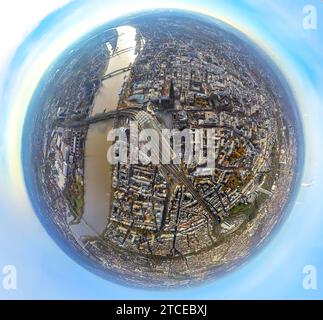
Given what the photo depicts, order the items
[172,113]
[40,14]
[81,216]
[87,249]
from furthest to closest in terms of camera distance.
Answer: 1. [40,14]
2. [87,249]
3. [81,216]
4. [172,113]

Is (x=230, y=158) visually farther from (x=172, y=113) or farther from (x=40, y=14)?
(x=40, y=14)

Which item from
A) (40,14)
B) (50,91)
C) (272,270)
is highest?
(40,14)

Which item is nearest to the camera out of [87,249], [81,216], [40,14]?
[81,216]

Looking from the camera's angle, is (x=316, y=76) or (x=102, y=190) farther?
(x=316, y=76)

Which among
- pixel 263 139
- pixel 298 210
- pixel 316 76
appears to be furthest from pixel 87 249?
pixel 316 76

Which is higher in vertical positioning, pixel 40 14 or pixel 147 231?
pixel 40 14

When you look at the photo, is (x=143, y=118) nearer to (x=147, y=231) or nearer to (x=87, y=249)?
(x=147, y=231)
